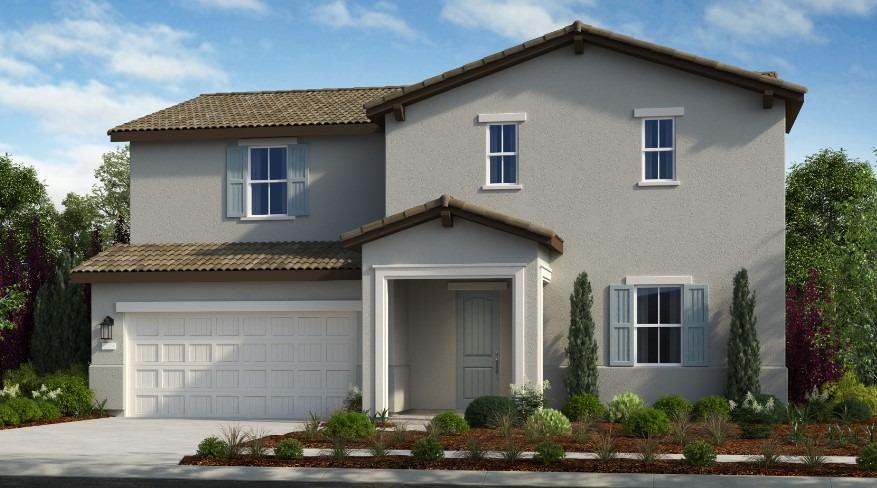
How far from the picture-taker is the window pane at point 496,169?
77.7ft

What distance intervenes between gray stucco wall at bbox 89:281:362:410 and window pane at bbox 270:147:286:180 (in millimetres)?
3032

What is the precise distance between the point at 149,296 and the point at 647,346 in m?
10.6

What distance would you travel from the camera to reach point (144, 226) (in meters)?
26.5

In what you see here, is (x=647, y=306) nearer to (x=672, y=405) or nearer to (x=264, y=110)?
(x=672, y=405)

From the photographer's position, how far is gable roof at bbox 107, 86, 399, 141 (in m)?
25.7

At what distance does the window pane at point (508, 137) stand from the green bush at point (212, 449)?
10297 millimetres

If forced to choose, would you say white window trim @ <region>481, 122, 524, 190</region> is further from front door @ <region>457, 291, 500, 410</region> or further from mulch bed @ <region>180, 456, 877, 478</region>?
mulch bed @ <region>180, 456, 877, 478</region>

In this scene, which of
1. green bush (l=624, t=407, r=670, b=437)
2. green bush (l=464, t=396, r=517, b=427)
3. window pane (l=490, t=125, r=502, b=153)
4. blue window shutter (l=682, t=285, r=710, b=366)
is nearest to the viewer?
green bush (l=624, t=407, r=670, b=437)

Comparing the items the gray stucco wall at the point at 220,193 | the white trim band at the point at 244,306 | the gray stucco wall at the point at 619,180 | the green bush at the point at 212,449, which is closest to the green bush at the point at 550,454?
the green bush at the point at 212,449

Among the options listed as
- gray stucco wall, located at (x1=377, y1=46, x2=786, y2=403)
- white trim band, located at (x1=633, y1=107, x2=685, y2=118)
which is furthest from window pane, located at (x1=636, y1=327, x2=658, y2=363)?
white trim band, located at (x1=633, y1=107, x2=685, y2=118)

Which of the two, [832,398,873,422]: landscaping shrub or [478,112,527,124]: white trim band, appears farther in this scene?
[478,112,527,124]: white trim band

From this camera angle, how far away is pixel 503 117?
77.3 feet

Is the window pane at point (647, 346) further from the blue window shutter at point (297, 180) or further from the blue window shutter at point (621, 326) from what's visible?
the blue window shutter at point (297, 180)

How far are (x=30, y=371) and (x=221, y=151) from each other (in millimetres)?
6486
